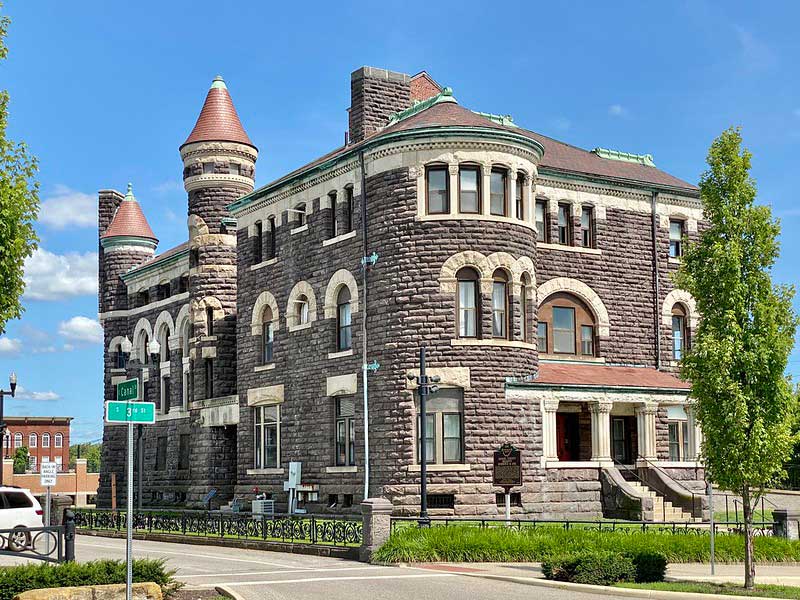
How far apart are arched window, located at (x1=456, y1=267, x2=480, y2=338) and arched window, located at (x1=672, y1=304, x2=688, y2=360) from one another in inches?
422

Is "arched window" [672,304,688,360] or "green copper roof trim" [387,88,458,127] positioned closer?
"green copper roof trim" [387,88,458,127]

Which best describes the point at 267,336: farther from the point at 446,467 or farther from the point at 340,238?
the point at 446,467

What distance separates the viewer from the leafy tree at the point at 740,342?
2123 centimetres

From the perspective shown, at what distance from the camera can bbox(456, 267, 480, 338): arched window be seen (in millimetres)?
34594

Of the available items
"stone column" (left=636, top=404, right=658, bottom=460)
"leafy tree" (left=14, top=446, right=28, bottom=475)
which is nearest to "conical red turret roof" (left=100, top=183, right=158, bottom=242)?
"stone column" (left=636, top=404, right=658, bottom=460)

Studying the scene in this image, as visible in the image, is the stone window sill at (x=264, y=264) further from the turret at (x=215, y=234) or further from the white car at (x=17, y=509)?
the white car at (x=17, y=509)

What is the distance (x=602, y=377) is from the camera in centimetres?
3716

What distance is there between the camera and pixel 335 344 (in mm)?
38219

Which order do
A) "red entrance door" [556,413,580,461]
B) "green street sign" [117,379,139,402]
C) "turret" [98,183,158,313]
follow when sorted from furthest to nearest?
"turret" [98,183,158,313], "red entrance door" [556,413,580,461], "green street sign" [117,379,139,402]

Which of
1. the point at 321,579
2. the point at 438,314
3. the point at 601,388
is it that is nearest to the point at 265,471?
the point at 438,314

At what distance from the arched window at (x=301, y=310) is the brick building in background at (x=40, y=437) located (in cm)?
8711

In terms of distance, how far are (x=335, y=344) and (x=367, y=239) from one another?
13.9 ft

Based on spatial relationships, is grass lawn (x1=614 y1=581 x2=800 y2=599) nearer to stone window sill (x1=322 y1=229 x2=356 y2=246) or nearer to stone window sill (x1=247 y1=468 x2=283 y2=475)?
stone window sill (x1=322 y1=229 x2=356 y2=246)

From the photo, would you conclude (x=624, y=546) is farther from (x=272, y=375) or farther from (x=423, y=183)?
(x=272, y=375)
